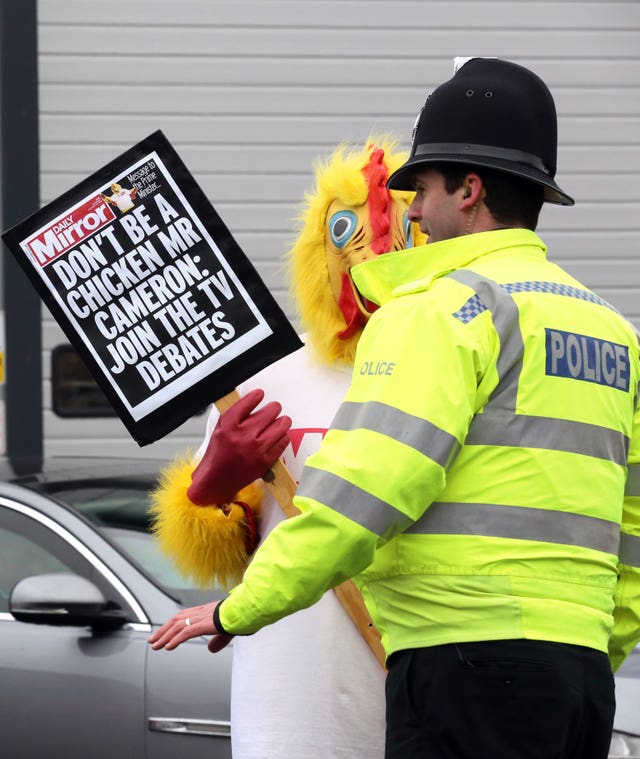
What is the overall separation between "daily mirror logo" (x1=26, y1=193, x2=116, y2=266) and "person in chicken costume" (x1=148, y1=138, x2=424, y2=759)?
47 cm

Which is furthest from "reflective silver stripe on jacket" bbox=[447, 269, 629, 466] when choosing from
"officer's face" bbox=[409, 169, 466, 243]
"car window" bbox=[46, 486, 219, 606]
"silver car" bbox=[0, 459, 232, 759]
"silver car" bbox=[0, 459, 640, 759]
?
"car window" bbox=[46, 486, 219, 606]

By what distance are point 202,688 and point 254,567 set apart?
1.81m

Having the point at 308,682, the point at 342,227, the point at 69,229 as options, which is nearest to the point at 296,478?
the point at 308,682

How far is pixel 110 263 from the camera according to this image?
9.36 ft

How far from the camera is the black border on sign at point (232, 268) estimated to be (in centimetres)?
284

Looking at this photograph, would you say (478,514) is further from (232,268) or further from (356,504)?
(232,268)

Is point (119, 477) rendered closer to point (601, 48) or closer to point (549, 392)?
point (549, 392)

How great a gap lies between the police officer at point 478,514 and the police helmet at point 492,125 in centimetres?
7

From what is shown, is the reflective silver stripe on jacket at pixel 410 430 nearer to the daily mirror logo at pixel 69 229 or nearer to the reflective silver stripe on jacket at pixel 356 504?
the reflective silver stripe on jacket at pixel 356 504

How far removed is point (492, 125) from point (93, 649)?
225 cm

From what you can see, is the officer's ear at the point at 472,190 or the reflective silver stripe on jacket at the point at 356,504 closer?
the reflective silver stripe on jacket at the point at 356,504

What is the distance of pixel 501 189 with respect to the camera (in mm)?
2367

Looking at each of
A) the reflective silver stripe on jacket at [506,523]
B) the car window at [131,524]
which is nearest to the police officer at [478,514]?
the reflective silver stripe on jacket at [506,523]

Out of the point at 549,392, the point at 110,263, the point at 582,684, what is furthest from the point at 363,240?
the point at 582,684
